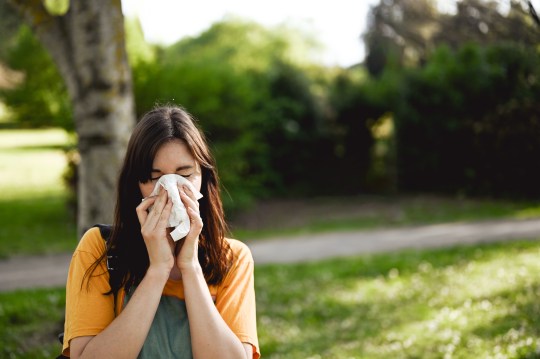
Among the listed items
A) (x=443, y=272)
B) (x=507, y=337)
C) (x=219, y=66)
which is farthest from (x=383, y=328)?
(x=219, y=66)

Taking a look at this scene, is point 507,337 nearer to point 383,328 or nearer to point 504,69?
point 383,328

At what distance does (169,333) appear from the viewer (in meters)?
2.50

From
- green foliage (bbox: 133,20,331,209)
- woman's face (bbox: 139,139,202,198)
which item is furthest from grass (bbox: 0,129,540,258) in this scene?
woman's face (bbox: 139,139,202,198)

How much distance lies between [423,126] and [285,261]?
9.49m

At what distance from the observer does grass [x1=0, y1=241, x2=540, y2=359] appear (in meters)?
5.34

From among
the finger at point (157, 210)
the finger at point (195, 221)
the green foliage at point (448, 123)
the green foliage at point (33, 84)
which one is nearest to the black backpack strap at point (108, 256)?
the finger at point (157, 210)

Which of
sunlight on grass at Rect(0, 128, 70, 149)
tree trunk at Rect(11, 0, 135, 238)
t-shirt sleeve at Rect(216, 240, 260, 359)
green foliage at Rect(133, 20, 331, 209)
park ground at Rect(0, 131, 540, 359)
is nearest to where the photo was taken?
t-shirt sleeve at Rect(216, 240, 260, 359)

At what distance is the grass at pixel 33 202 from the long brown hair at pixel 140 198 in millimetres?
9318

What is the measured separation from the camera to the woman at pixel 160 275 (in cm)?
239

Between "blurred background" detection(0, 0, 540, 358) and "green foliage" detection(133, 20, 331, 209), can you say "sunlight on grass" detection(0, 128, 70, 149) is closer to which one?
"blurred background" detection(0, 0, 540, 358)

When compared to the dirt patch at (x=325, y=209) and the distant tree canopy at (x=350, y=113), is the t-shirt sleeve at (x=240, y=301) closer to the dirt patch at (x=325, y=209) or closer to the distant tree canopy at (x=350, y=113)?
the distant tree canopy at (x=350, y=113)

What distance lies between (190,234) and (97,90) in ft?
11.9

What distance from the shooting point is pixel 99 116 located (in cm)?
568

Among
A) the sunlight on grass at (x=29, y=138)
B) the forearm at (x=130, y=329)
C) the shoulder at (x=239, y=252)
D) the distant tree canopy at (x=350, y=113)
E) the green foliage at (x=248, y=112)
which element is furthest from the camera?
the sunlight on grass at (x=29, y=138)
